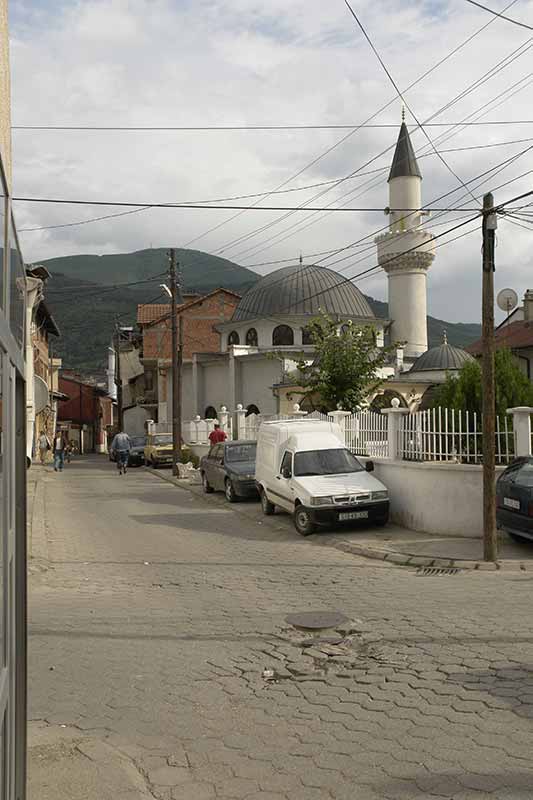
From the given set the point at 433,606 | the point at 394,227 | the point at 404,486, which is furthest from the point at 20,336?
the point at 394,227

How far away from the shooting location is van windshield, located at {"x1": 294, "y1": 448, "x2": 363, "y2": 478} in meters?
15.8

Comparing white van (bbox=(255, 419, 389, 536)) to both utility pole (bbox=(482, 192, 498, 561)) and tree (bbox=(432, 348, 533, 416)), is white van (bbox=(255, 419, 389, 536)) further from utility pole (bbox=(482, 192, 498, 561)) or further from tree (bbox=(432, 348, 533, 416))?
tree (bbox=(432, 348, 533, 416))

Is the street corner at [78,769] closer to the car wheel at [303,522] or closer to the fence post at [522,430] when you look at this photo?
the car wheel at [303,522]

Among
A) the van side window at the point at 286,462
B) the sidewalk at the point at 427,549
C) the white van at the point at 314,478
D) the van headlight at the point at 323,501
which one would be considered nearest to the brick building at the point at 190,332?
the white van at the point at 314,478

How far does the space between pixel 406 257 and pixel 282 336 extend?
10385mm

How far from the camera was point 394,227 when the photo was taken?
54.2 meters

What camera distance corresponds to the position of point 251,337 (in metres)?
54.1

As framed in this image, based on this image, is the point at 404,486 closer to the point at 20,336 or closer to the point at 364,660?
the point at 364,660

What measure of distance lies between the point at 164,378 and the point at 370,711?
54.2 meters

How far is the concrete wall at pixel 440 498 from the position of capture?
13773mm

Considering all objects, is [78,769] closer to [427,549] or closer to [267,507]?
[427,549]

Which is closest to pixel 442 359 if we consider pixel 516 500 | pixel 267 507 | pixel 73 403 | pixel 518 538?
pixel 267 507

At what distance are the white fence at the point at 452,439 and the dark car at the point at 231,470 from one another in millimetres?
6572

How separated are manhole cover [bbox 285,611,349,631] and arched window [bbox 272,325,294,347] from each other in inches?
1738
